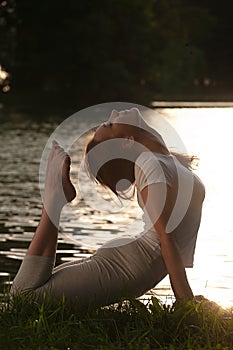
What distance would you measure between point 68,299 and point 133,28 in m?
52.2

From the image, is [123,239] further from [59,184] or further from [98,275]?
[59,184]

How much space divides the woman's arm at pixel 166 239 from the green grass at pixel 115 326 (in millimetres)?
104

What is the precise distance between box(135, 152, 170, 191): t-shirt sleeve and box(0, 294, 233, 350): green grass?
517mm

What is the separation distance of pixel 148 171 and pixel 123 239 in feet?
1.42

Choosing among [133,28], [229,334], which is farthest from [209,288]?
[133,28]

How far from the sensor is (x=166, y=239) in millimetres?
5305

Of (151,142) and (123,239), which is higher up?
(151,142)

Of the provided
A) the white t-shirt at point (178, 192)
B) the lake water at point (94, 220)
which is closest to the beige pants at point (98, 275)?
the white t-shirt at point (178, 192)

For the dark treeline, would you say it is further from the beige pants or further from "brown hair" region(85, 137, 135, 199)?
the beige pants

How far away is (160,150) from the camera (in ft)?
18.3

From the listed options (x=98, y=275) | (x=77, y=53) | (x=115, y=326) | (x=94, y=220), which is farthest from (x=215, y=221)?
(x=77, y=53)

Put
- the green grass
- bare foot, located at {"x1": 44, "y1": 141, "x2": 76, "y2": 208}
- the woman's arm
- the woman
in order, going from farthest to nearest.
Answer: bare foot, located at {"x1": 44, "y1": 141, "x2": 76, "y2": 208} < the woman < the woman's arm < the green grass

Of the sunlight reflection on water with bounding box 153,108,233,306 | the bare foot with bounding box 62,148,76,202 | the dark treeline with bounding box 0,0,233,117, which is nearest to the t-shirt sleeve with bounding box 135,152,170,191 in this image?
the bare foot with bounding box 62,148,76,202

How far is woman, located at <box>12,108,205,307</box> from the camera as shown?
5430mm
